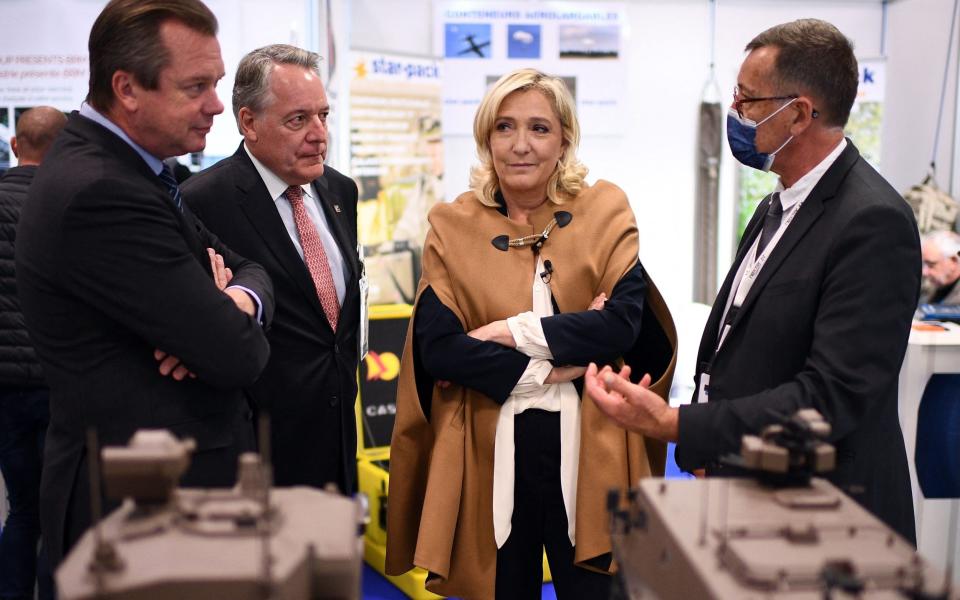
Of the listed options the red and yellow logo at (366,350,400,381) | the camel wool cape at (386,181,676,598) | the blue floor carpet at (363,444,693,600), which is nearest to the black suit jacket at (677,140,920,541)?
the camel wool cape at (386,181,676,598)

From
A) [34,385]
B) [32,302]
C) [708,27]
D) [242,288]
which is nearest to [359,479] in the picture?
[34,385]

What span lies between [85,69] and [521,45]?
8.80ft

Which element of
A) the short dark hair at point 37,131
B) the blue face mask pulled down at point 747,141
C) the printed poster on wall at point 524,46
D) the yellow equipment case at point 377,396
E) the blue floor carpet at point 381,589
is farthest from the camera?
the printed poster on wall at point 524,46

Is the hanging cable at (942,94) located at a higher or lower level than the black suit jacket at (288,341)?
higher

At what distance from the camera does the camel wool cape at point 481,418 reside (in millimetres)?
2188

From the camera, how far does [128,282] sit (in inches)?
60.1

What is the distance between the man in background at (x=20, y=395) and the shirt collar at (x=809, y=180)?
7.57ft

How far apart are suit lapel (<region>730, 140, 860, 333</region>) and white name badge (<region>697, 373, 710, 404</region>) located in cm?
21

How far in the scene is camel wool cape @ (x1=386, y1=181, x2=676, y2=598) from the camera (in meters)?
2.19

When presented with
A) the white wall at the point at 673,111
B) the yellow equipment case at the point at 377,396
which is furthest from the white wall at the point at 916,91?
the yellow equipment case at the point at 377,396

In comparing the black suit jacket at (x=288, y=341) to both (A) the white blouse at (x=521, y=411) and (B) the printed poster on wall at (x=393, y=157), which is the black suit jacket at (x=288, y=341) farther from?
(B) the printed poster on wall at (x=393, y=157)

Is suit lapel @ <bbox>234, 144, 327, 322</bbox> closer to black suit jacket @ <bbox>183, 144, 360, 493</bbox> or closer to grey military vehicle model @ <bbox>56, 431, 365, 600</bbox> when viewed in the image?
black suit jacket @ <bbox>183, 144, 360, 493</bbox>

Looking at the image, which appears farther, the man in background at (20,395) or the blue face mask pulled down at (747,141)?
the man in background at (20,395)

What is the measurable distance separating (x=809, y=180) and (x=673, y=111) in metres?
4.59
